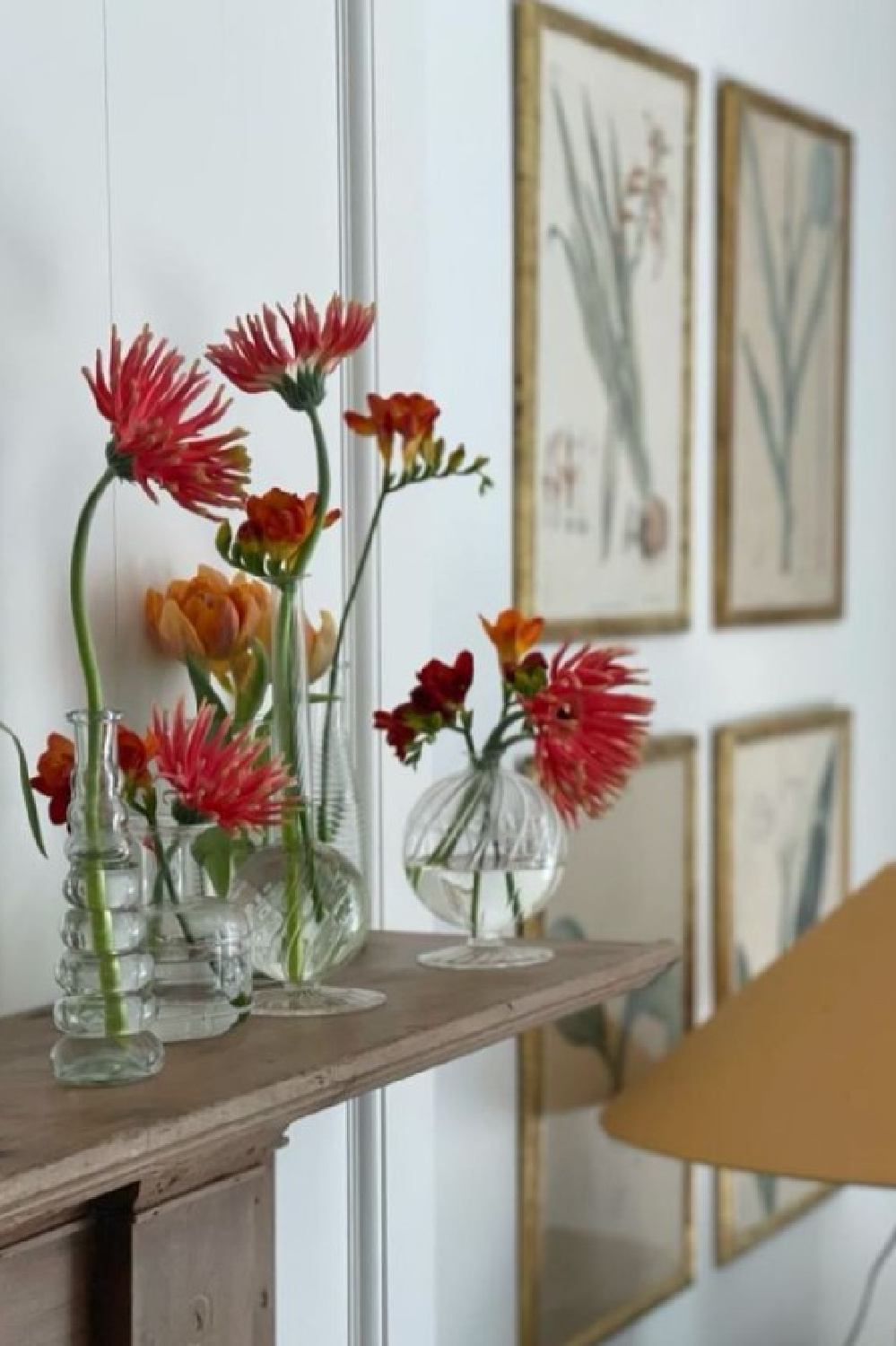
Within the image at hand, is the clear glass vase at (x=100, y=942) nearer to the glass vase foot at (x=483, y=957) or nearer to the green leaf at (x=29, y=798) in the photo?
the green leaf at (x=29, y=798)

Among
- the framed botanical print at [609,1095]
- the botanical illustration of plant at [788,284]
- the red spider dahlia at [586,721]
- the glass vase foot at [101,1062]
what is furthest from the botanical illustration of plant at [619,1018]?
the glass vase foot at [101,1062]

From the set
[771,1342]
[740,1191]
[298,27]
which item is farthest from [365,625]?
[771,1342]

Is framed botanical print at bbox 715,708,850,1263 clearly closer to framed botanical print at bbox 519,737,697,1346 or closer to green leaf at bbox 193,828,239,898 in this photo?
framed botanical print at bbox 519,737,697,1346

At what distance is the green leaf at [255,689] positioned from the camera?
123 centimetres

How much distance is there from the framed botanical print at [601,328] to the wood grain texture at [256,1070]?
21.1 inches

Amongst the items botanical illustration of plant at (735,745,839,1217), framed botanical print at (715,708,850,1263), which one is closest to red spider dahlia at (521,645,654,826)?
framed botanical print at (715,708,850,1263)

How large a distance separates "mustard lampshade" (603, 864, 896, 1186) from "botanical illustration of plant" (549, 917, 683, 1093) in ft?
0.18

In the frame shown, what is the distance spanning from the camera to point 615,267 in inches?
74.2

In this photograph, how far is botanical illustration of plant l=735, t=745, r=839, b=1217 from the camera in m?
2.19

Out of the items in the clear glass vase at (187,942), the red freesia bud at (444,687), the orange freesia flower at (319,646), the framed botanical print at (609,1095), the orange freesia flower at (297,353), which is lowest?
the framed botanical print at (609,1095)

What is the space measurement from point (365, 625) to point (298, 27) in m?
0.38

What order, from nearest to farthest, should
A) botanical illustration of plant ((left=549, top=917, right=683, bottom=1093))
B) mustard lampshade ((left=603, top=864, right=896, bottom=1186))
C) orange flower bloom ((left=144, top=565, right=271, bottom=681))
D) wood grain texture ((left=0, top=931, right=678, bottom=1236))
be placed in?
wood grain texture ((left=0, top=931, right=678, bottom=1236)) < orange flower bloom ((left=144, top=565, right=271, bottom=681)) < mustard lampshade ((left=603, top=864, right=896, bottom=1186)) < botanical illustration of plant ((left=549, top=917, right=683, bottom=1093))

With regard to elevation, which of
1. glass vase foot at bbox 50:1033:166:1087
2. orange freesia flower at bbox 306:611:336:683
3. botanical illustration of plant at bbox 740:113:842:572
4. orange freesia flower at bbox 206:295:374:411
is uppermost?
botanical illustration of plant at bbox 740:113:842:572

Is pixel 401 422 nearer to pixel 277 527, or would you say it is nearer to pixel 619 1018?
pixel 277 527
